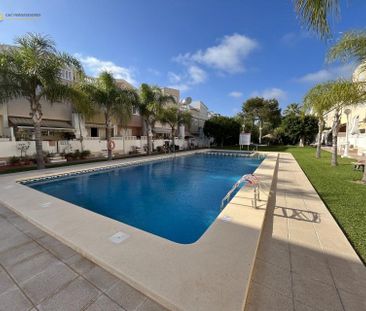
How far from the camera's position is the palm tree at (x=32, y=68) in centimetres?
1158

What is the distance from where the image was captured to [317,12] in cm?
392

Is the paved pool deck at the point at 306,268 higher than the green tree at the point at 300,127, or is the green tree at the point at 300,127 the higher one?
the green tree at the point at 300,127

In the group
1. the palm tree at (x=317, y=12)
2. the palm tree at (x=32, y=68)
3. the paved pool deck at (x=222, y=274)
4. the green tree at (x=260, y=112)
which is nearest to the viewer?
the paved pool deck at (x=222, y=274)

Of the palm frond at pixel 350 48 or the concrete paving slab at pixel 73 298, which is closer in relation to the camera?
the concrete paving slab at pixel 73 298

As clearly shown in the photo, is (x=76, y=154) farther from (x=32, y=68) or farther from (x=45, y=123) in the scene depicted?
(x=32, y=68)

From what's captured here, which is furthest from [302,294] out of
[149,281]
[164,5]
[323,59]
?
[164,5]

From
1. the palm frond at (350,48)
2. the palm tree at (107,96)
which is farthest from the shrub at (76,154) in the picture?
the palm frond at (350,48)

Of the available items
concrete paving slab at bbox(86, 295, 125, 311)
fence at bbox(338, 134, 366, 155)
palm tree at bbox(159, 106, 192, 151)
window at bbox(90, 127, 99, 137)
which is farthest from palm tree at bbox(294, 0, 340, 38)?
fence at bbox(338, 134, 366, 155)

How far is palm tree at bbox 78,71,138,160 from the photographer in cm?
1678

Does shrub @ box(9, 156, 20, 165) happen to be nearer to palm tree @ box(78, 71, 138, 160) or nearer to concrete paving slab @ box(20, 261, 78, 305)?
palm tree @ box(78, 71, 138, 160)

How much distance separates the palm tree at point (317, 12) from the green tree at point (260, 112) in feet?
157

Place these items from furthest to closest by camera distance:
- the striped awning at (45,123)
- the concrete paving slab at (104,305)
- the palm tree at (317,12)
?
the striped awning at (45,123)
the palm tree at (317,12)
the concrete paving slab at (104,305)

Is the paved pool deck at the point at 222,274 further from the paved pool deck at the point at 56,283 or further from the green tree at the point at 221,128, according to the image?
the green tree at the point at 221,128

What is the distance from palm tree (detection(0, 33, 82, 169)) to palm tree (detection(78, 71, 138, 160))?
3636 mm
